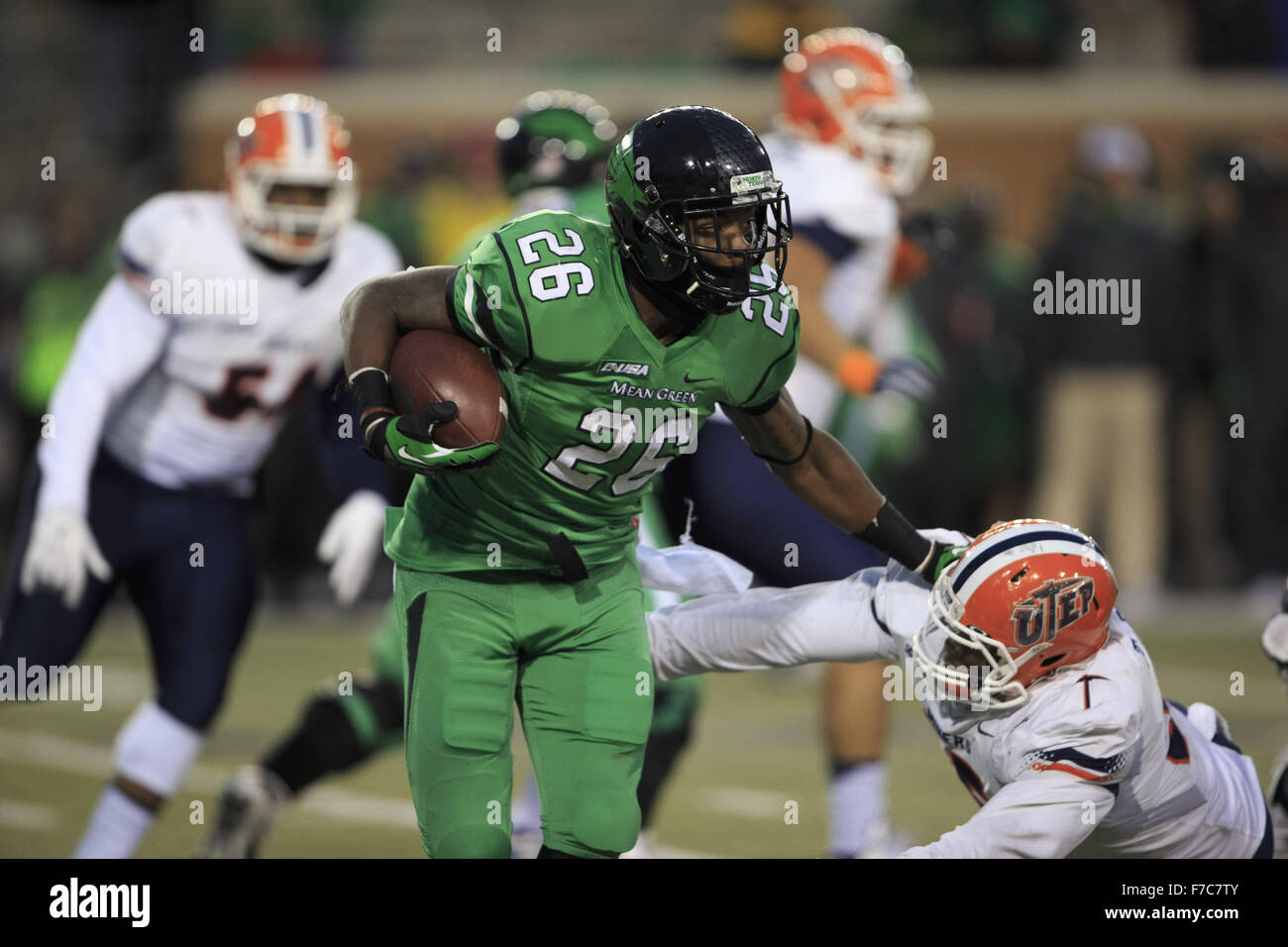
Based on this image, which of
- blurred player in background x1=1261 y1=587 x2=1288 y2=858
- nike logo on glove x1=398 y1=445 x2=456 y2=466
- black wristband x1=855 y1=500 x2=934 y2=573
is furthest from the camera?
blurred player in background x1=1261 y1=587 x2=1288 y2=858

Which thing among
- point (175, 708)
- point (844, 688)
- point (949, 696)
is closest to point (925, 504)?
point (844, 688)

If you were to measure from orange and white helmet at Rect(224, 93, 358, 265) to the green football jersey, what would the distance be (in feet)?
4.48

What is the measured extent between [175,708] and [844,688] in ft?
5.51

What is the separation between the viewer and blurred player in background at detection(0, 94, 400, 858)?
4.68 metres

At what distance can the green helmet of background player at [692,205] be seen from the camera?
3.43 m

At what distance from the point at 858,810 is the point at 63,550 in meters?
2.06

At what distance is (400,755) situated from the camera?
22.8ft

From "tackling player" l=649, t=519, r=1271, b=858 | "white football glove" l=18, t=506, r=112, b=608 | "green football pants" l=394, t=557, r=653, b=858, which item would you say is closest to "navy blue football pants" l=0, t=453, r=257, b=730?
"white football glove" l=18, t=506, r=112, b=608

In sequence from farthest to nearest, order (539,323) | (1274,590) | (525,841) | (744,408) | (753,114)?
(753,114), (1274,590), (525,841), (744,408), (539,323)

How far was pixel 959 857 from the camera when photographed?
10.4ft

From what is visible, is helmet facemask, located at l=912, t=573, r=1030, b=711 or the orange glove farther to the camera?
the orange glove

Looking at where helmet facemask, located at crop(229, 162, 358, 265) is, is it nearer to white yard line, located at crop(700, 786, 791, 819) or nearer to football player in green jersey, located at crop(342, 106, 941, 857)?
football player in green jersey, located at crop(342, 106, 941, 857)

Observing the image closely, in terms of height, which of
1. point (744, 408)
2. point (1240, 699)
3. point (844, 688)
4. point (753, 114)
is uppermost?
point (753, 114)
